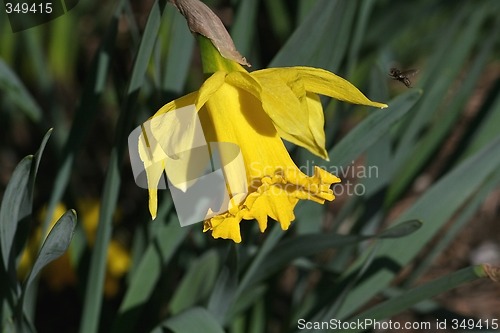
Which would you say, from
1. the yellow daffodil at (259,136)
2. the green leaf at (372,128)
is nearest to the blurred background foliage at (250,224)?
the green leaf at (372,128)

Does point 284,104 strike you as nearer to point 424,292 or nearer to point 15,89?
point 424,292

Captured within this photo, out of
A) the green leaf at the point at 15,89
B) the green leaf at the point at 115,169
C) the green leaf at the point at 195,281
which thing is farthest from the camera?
the green leaf at the point at 195,281

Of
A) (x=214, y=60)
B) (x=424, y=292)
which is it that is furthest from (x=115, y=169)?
(x=424, y=292)

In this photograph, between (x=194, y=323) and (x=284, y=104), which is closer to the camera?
(x=284, y=104)

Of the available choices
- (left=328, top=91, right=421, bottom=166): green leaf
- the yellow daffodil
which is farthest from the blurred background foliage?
the yellow daffodil

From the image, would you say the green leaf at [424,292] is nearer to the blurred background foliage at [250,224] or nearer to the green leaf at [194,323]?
the blurred background foliage at [250,224]

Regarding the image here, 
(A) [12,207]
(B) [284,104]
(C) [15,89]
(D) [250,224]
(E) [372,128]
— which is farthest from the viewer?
(D) [250,224]

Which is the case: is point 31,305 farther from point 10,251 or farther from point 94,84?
point 94,84

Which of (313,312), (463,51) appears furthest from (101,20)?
(313,312)

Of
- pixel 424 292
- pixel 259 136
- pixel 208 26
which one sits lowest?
pixel 424 292
